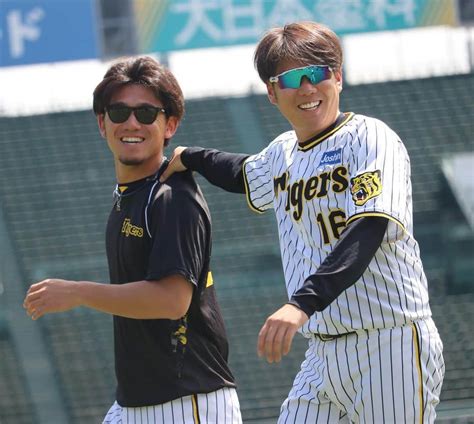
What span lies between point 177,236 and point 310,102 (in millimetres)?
523

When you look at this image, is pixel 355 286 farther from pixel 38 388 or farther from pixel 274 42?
pixel 38 388

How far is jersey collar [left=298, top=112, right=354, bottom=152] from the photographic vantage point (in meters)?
2.77

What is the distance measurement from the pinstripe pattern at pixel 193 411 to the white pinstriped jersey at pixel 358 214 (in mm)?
298

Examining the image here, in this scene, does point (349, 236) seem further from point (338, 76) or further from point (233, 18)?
point (233, 18)

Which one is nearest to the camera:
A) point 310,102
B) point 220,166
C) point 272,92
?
point 310,102

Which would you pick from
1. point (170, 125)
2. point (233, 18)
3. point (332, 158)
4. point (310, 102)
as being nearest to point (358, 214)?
point (332, 158)

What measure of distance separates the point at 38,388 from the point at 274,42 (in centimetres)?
413

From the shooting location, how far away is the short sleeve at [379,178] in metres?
2.53

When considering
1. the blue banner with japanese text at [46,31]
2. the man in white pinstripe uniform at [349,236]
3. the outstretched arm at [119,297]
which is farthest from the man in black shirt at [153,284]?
the blue banner with japanese text at [46,31]

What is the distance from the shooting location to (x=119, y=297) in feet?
8.27

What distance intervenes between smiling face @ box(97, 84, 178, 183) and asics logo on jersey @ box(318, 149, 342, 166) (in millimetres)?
450

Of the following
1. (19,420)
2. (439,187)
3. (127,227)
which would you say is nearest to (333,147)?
(127,227)

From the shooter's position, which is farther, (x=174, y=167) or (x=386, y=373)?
(x=174, y=167)

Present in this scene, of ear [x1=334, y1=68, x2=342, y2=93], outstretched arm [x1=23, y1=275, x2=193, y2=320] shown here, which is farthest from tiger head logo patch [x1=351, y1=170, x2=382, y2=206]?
outstretched arm [x1=23, y1=275, x2=193, y2=320]
